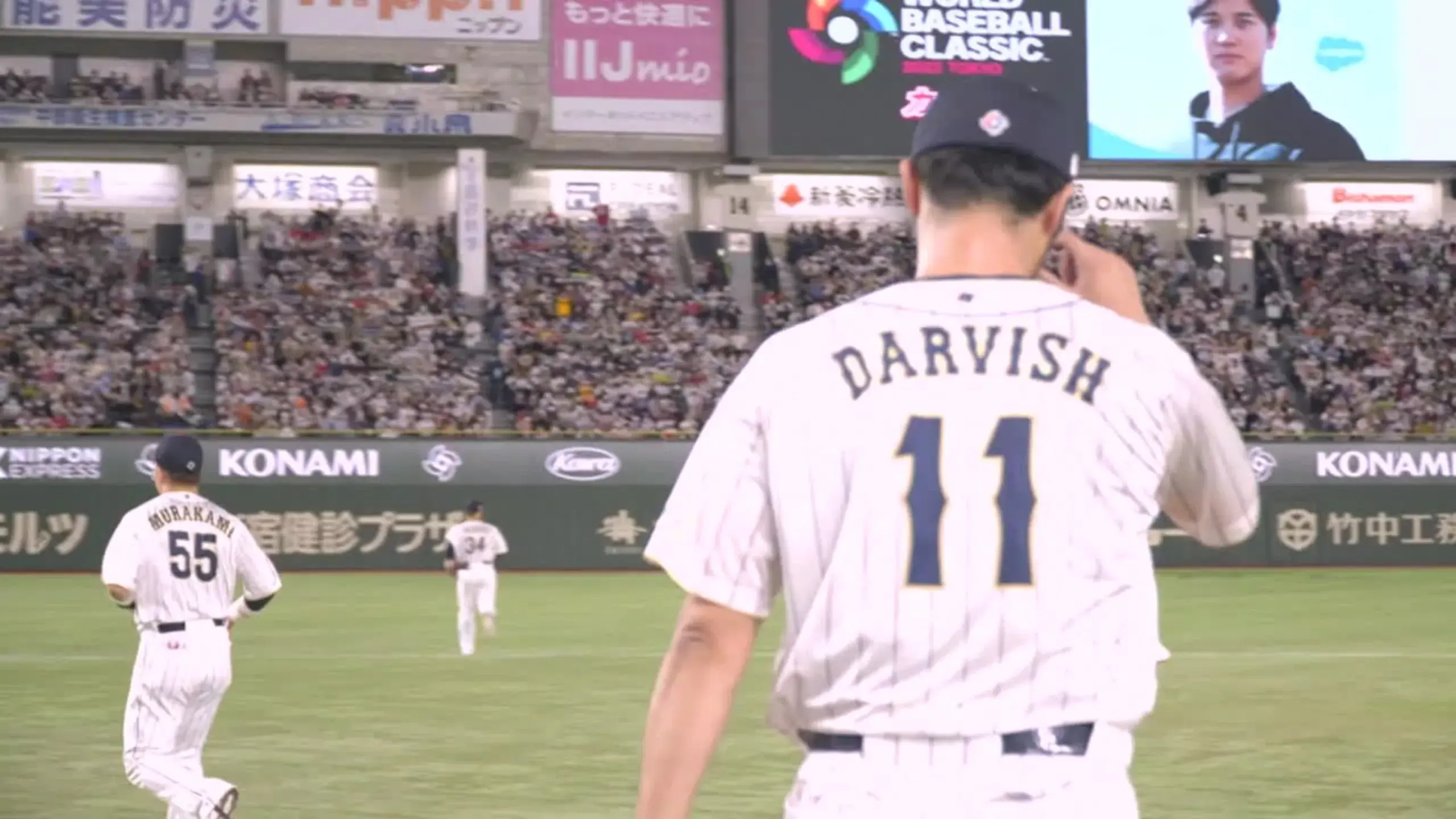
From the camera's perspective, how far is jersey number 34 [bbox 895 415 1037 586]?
3.12 metres

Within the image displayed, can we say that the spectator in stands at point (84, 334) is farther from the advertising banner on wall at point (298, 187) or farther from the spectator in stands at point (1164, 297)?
the spectator in stands at point (1164, 297)

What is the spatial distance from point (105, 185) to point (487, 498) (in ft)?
56.6

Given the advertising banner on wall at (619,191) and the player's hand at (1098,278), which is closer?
the player's hand at (1098,278)

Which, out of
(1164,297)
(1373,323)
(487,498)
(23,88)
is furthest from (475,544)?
(1373,323)

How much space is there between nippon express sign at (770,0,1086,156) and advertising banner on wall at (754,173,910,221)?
12.2ft

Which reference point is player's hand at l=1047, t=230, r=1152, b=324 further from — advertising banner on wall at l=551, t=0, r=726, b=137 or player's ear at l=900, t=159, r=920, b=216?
advertising banner on wall at l=551, t=0, r=726, b=137

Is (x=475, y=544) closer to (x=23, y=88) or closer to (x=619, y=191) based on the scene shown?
(x=23, y=88)

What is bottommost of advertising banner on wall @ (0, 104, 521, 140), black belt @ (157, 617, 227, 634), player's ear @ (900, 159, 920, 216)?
black belt @ (157, 617, 227, 634)

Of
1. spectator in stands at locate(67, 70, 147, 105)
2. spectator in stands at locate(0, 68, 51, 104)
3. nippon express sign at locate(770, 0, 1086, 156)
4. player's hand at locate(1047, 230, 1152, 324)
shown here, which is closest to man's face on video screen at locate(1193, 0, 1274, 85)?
nippon express sign at locate(770, 0, 1086, 156)

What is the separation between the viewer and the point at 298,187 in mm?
49781

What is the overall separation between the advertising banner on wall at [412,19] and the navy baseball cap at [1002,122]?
151 ft

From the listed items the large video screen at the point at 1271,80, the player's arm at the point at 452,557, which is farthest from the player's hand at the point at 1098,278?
the large video screen at the point at 1271,80

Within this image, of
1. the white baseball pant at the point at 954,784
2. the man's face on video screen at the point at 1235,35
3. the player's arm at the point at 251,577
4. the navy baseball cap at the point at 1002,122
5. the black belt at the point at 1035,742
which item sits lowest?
the player's arm at the point at 251,577

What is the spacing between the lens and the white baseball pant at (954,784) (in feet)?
10.2
